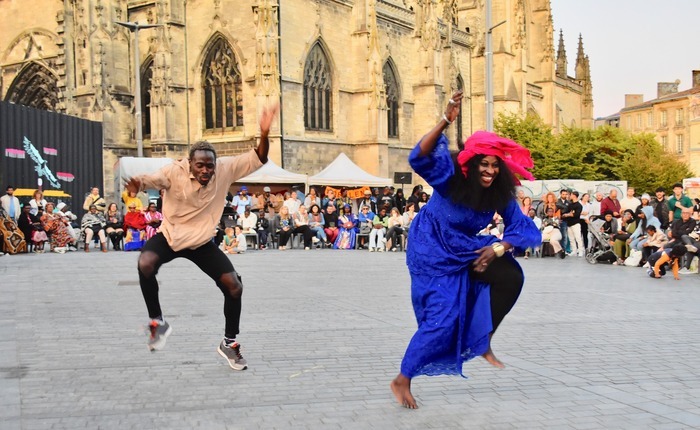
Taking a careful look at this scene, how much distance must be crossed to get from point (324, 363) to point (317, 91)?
28316 mm

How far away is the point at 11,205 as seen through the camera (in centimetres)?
1894

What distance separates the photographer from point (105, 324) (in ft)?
26.2

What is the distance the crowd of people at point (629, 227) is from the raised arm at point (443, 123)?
10432 mm

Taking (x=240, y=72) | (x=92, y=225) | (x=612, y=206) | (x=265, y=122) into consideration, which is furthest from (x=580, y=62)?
(x=265, y=122)

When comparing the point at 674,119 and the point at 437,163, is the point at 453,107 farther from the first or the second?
the point at 674,119

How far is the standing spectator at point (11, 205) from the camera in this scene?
18.9 m

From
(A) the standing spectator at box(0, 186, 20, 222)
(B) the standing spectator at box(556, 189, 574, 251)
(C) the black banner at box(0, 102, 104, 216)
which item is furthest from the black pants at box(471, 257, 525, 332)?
(C) the black banner at box(0, 102, 104, 216)

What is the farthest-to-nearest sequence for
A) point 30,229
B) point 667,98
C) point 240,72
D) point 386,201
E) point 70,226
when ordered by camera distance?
point 667,98 → point 240,72 → point 386,201 → point 70,226 → point 30,229

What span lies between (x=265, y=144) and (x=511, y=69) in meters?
45.7

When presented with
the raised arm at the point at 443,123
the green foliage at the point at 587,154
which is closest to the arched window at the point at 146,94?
the green foliage at the point at 587,154

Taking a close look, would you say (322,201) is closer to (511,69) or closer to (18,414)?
(18,414)

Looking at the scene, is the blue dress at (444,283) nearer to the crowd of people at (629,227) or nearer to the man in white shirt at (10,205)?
the crowd of people at (629,227)

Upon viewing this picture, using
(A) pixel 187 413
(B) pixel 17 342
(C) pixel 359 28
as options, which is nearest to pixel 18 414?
(A) pixel 187 413

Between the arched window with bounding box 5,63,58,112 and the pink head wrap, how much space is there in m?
34.4
